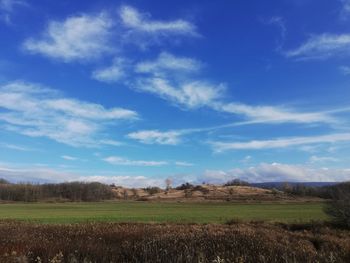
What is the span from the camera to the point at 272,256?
9.05 metres

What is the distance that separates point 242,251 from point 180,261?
308cm

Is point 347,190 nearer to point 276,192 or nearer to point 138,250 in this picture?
point 138,250

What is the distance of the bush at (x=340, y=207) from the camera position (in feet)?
129

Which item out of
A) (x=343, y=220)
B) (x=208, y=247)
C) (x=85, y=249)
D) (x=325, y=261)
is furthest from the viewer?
(x=343, y=220)

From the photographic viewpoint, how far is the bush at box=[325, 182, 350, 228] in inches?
1545

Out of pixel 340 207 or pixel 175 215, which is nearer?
pixel 340 207

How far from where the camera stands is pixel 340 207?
4009 centimetres

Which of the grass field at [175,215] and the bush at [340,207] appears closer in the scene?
the bush at [340,207]

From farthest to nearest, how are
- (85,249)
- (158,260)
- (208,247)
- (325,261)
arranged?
(208,247), (85,249), (158,260), (325,261)

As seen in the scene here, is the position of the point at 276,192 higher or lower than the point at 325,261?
higher

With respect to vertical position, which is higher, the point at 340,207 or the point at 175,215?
the point at 175,215

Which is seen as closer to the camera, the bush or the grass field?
the bush

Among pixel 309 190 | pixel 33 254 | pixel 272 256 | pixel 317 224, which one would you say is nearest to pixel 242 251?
pixel 272 256

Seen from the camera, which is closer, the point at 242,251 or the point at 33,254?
the point at 33,254
